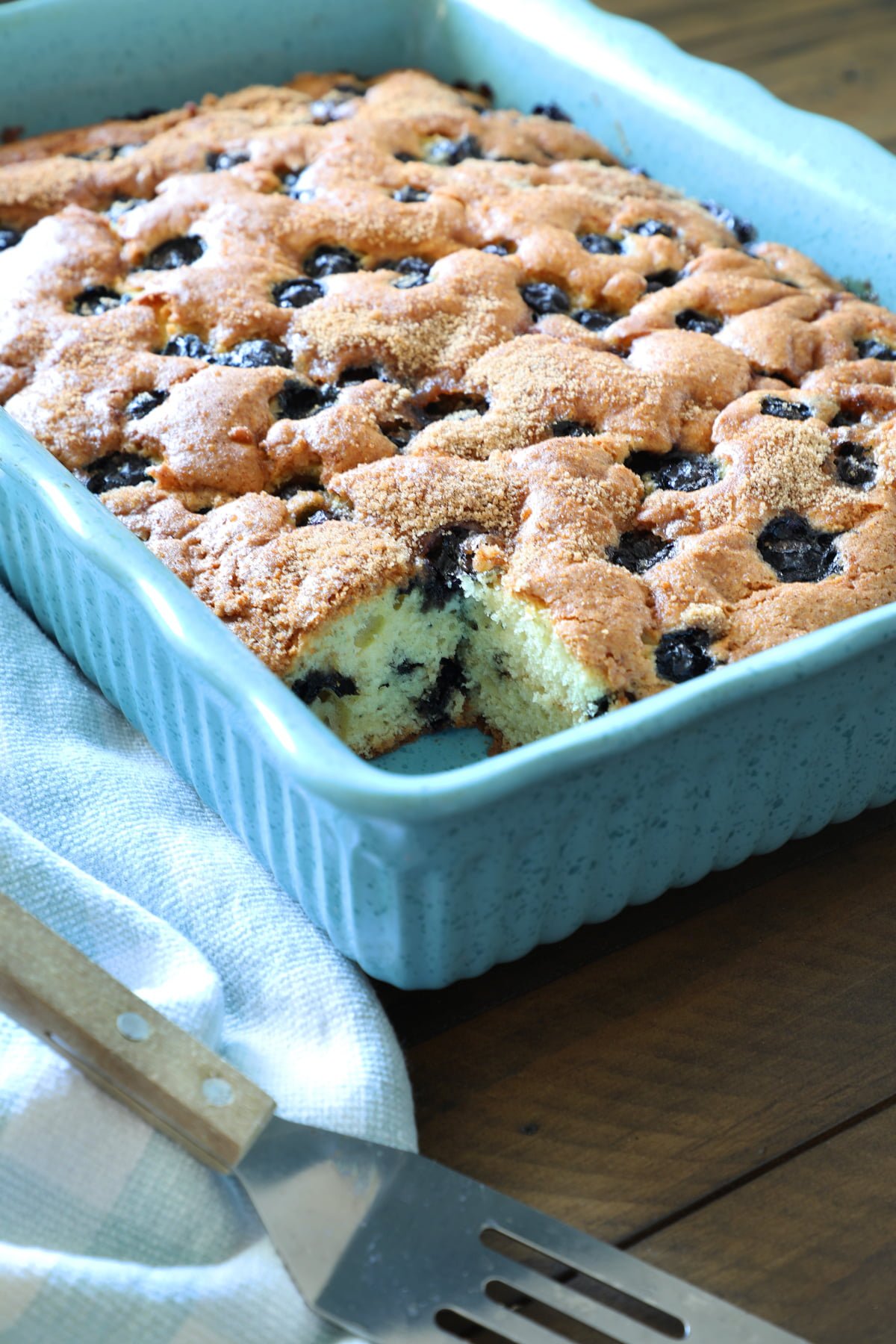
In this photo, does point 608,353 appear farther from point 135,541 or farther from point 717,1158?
point 717,1158

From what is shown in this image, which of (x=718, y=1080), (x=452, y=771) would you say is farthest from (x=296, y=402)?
(x=718, y=1080)

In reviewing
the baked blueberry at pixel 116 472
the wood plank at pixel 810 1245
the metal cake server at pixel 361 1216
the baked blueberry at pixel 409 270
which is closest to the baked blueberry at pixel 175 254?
the baked blueberry at pixel 409 270

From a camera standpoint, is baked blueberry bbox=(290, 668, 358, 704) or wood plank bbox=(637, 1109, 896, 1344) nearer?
wood plank bbox=(637, 1109, 896, 1344)

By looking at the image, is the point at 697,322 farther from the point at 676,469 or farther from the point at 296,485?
the point at 296,485

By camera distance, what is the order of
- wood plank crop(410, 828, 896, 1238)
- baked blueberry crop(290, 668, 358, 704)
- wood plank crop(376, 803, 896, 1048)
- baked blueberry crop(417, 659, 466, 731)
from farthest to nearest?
baked blueberry crop(417, 659, 466, 731) < baked blueberry crop(290, 668, 358, 704) < wood plank crop(376, 803, 896, 1048) < wood plank crop(410, 828, 896, 1238)

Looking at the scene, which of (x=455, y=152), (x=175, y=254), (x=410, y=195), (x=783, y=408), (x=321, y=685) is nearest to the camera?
(x=321, y=685)

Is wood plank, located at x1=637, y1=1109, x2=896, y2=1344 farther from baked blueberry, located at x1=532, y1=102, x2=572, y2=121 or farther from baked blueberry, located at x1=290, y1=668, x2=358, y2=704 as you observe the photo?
baked blueberry, located at x1=532, y1=102, x2=572, y2=121

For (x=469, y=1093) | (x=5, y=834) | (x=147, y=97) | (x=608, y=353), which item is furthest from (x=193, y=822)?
(x=147, y=97)

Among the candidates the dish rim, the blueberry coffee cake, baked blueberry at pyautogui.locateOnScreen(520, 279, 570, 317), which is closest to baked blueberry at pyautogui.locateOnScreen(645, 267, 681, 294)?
the blueberry coffee cake
